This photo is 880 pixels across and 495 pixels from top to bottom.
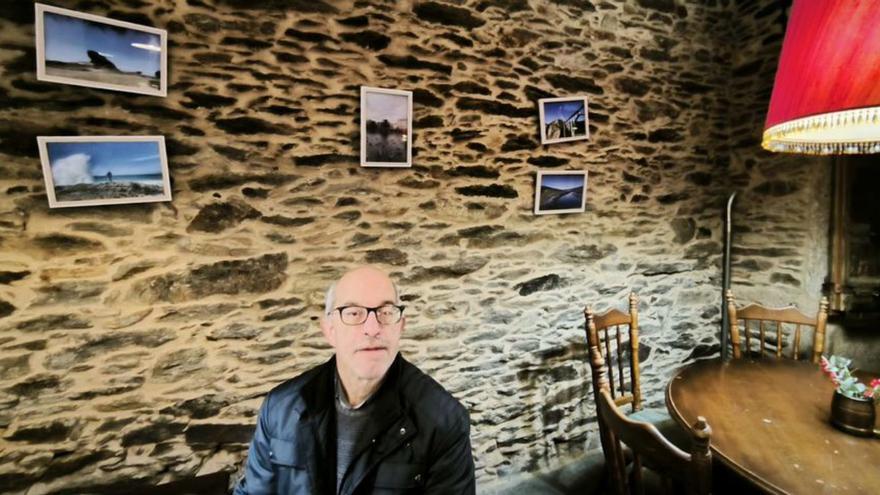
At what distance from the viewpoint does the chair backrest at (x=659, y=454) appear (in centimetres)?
96

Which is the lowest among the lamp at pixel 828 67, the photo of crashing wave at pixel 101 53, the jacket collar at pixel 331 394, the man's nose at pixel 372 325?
the jacket collar at pixel 331 394

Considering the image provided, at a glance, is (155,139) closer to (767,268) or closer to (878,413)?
(878,413)

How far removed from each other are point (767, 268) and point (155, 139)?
3764 millimetres

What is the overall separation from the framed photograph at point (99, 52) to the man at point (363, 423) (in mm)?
1249

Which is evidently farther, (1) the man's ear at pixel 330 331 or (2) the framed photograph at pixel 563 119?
(2) the framed photograph at pixel 563 119

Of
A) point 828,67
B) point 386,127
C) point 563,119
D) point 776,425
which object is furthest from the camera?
point 563,119

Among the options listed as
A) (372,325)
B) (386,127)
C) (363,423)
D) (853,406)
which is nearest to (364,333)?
(372,325)

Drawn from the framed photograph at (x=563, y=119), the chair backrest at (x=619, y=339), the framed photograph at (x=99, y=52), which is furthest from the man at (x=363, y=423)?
the framed photograph at (x=563, y=119)

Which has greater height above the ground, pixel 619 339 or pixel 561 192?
pixel 561 192

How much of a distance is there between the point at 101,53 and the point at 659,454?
7.56ft

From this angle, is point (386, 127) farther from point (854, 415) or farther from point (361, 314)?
point (854, 415)

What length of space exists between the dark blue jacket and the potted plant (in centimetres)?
128

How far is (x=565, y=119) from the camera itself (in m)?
2.59

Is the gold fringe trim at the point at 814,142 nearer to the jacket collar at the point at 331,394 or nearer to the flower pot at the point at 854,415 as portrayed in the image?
the flower pot at the point at 854,415
